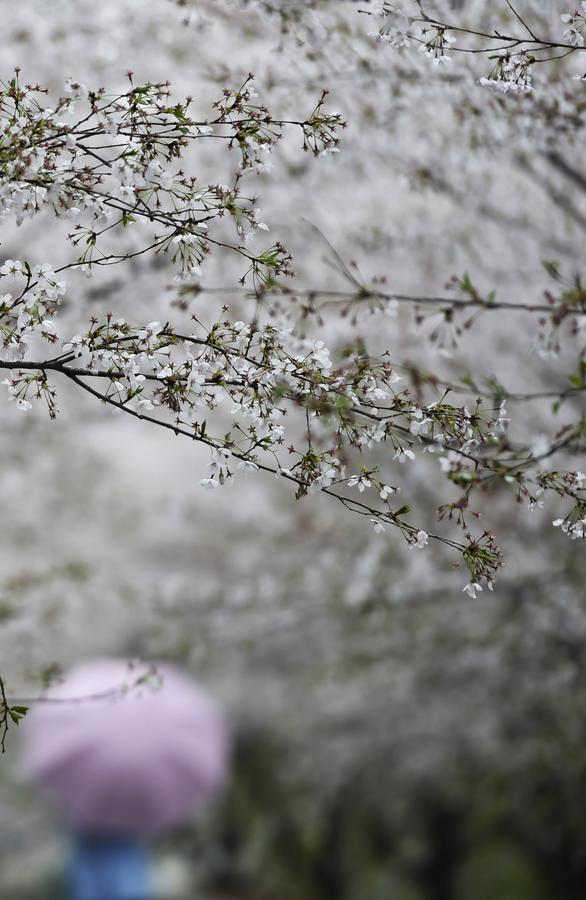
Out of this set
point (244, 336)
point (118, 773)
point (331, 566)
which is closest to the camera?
point (244, 336)

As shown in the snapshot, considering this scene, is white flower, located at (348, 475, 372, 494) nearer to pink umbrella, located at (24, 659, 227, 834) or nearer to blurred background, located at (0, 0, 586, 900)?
blurred background, located at (0, 0, 586, 900)

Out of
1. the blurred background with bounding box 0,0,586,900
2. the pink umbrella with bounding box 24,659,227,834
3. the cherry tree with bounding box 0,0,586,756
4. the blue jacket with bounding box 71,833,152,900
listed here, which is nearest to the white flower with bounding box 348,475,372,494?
the cherry tree with bounding box 0,0,586,756

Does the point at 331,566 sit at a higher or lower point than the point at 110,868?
higher

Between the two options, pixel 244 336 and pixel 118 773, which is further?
pixel 118 773

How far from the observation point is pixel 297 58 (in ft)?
9.13

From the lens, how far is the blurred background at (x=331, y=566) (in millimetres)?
3418

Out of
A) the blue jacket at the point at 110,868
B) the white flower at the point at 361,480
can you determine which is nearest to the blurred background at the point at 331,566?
the white flower at the point at 361,480

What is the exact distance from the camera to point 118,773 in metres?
4.66

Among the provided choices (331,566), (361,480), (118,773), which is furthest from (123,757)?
(361,480)

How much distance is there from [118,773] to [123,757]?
83mm

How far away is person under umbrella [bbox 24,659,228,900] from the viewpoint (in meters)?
4.67

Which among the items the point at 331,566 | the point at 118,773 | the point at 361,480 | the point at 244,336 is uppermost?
the point at 331,566

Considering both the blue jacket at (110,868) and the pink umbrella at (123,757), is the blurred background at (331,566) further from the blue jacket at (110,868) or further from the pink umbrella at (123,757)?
the blue jacket at (110,868)

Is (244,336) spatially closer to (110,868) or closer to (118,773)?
(118,773)
